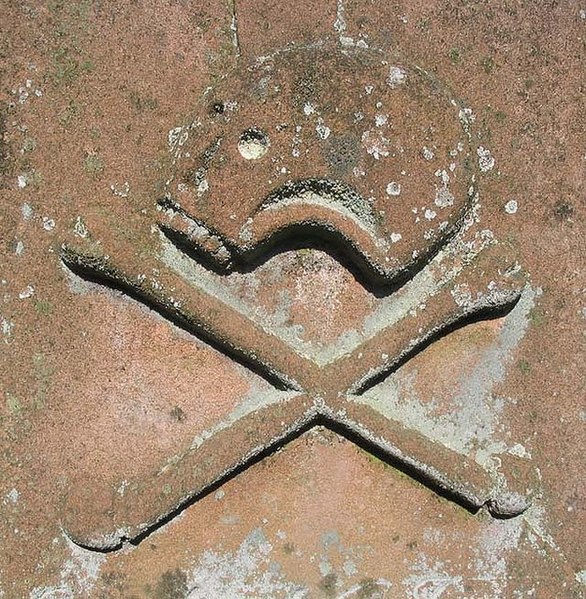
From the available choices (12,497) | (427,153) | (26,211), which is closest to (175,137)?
(26,211)

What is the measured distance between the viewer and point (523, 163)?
2627 mm

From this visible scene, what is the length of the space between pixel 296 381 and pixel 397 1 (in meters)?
1.29

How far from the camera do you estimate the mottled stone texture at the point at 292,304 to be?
8.14 feet

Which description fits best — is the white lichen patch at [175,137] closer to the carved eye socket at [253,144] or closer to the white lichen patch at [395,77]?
the carved eye socket at [253,144]

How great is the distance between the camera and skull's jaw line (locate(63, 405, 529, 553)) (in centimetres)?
258

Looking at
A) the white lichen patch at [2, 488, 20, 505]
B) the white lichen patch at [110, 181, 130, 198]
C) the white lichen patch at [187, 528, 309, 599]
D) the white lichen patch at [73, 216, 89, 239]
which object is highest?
the white lichen patch at [110, 181, 130, 198]

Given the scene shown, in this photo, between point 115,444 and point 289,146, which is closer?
point 289,146

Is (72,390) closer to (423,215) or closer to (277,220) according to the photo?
(277,220)

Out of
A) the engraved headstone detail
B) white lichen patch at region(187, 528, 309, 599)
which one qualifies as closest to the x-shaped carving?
the engraved headstone detail

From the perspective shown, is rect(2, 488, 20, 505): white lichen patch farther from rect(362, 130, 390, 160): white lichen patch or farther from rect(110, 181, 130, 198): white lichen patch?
rect(362, 130, 390, 160): white lichen patch

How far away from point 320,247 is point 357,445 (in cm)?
69

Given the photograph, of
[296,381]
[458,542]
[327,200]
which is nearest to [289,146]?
[327,200]

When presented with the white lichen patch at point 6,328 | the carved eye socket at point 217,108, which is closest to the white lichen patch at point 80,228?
the white lichen patch at point 6,328

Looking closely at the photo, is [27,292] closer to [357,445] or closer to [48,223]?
[48,223]
